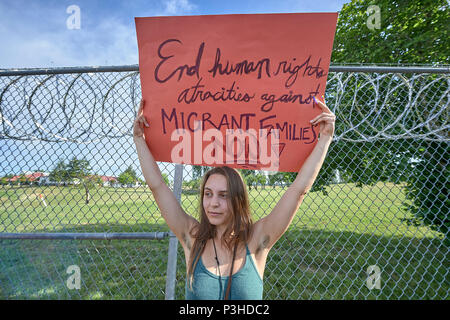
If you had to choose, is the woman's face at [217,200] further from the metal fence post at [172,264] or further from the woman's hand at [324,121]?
the woman's hand at [324,121]

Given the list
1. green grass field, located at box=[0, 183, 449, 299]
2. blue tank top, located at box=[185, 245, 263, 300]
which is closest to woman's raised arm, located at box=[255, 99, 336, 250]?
blue tank top, located at box=[185, 245, 263, 300]

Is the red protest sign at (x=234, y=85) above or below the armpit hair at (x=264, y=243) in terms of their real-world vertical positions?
above

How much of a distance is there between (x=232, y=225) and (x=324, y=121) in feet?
2.78

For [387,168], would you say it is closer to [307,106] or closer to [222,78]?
[307,106]

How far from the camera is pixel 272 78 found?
145 cm

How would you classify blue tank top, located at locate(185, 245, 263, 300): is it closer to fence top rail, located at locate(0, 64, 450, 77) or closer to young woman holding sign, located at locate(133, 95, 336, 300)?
young woman holding sign, located at locate(133, 95, 336, 300)

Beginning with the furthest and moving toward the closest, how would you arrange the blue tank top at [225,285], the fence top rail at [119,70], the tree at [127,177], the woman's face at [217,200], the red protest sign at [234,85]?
1. the tree at [127,177]
2. the fence top rail at [119,70]
3. the red protest sign at [234,85]
4. the woman's face at [217,200]
5. the blue tank top at [225,285]

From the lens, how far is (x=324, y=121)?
1394 mm

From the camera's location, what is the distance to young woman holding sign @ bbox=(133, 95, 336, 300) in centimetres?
121

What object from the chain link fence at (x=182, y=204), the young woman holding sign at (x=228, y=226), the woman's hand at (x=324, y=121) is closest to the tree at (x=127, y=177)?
the chain link fence at (x=182, y=204)

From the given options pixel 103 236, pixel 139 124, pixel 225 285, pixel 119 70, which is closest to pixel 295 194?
pixel 225 285

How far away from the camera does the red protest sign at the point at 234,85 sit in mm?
1423

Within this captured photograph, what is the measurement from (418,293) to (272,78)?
420 cm

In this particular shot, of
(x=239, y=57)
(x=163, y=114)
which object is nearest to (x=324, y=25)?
(x=239, y=57)
